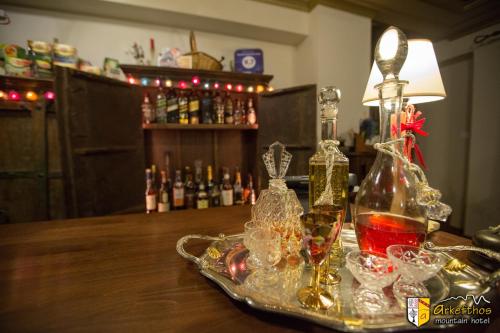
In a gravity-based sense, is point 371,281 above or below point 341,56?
below

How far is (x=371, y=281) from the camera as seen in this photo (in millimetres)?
407

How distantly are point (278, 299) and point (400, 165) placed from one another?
15.2 inches

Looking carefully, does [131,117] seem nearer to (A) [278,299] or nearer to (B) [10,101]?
(B) [10,101]

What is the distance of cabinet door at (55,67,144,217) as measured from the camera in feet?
4.33

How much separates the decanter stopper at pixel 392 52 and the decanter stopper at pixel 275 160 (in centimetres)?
29

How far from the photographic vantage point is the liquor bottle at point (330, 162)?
527 millimetres

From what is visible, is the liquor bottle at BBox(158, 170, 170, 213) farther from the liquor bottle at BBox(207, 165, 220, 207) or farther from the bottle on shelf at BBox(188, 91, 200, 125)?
the bottle on shelf at BBox(188, 91, 200, 125)

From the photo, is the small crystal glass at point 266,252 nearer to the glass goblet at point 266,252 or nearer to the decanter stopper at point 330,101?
the glass goblet at point 266,252

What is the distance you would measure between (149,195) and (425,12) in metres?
3.27

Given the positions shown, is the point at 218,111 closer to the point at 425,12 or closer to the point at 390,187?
the point at 390,187

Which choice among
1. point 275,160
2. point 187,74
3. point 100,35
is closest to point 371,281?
point 275,160

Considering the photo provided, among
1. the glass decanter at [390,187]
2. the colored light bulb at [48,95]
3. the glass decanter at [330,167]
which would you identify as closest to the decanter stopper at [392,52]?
the glass decanter at [390,187]

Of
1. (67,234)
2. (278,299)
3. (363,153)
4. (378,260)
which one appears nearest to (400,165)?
(378,260)

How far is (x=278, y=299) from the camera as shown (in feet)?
1.30
